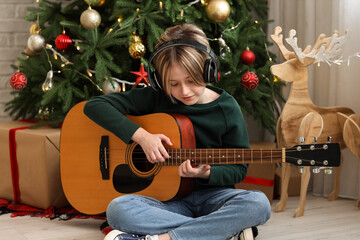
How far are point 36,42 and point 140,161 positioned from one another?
0.98 meters

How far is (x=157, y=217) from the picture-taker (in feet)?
4.96

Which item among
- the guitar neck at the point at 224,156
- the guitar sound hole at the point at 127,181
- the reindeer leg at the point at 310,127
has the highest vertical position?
the reindeer leg at the point at 310,127

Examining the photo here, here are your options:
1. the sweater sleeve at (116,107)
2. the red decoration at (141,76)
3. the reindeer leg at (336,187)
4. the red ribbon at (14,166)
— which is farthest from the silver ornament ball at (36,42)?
the reindeer leg at (336,187)

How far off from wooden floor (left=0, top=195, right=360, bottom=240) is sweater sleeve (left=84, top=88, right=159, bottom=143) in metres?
0.46

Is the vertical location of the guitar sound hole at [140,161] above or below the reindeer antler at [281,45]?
Result: below

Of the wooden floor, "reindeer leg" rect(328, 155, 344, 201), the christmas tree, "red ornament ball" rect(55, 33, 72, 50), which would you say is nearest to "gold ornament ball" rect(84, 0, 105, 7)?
the christmas tree

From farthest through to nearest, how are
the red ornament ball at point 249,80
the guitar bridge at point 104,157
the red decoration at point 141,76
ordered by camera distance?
the red ornament ball at point 249,80 → the red decoration at point 141,76 → the guitar bridge at point 104,157

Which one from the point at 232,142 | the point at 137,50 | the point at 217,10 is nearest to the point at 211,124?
the point at 232,142

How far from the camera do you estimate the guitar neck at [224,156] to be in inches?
57.2

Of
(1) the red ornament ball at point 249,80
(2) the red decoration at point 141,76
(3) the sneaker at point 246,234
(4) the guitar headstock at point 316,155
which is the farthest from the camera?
(1) the red ornament ball at point 249,80

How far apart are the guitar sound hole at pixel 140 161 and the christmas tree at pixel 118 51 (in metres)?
0.51

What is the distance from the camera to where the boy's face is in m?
1.53

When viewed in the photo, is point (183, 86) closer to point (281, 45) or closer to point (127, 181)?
point (127, 181)

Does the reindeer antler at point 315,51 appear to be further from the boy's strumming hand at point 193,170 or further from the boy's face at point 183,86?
the boy's strumming hand at point 193,170
